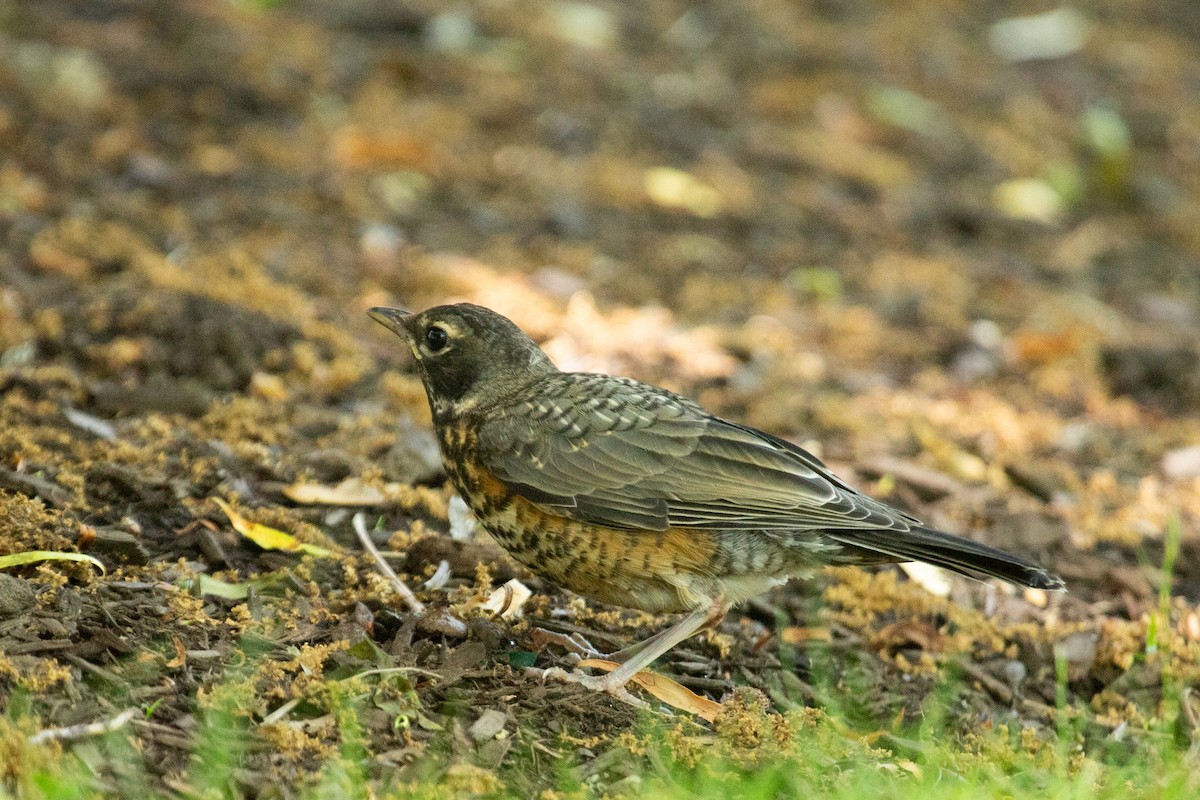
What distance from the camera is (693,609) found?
15.6ft

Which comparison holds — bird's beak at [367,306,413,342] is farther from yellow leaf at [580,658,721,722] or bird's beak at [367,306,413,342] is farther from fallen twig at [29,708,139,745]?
fallen twig at [29,708,139,745]

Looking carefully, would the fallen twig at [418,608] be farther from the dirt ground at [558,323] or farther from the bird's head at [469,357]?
the bird's head at [469,357]

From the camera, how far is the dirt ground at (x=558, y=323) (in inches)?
176

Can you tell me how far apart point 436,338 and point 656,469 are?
3.31ft

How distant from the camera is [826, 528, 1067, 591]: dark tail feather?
445 cm

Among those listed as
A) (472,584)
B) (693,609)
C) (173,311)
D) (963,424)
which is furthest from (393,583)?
(963,424)

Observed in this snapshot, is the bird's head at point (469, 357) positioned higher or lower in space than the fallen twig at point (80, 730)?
higher

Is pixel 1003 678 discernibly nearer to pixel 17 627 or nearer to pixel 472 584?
pixel 472 584

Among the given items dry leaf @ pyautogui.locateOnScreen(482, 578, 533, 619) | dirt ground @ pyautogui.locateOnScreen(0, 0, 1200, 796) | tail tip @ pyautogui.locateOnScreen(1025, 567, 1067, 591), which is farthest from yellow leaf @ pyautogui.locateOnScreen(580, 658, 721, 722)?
tail tip @ pyautogui.locateOnScreen(1025, 567, 1067, 591)

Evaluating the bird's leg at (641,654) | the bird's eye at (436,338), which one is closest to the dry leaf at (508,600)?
the bird's leg at (641,654)

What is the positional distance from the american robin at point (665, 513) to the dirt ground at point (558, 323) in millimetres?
319

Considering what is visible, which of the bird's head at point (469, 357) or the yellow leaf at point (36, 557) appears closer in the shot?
the yellow leaf at point (36, 557)

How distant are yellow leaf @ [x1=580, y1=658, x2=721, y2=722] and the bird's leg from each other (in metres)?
0.04

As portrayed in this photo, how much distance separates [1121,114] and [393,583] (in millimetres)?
8951
